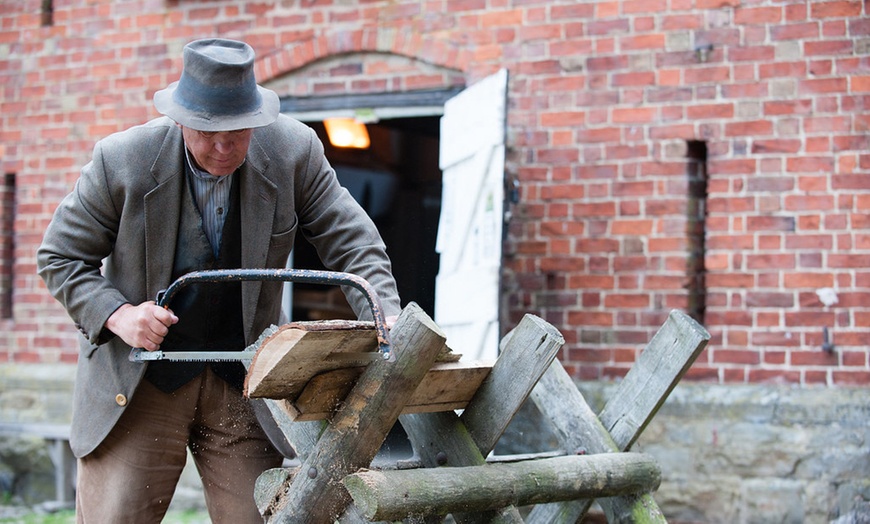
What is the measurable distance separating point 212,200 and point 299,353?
948 mm

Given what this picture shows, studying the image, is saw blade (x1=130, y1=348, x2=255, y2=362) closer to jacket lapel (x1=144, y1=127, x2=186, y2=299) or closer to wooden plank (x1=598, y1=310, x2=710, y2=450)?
jacket lapel (x1=144, y1=127, x2=186, y2=299)

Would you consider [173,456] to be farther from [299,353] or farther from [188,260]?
[299,353]

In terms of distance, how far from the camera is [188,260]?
344 centimetres

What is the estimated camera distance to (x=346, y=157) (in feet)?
31.7

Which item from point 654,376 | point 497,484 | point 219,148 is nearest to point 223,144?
point 219,148

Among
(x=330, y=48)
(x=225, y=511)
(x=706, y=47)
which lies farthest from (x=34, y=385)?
(x=706, y=47)

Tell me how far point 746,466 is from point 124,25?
4669 millimetres

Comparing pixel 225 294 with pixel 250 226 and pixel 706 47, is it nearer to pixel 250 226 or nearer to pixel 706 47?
pixel 250 226

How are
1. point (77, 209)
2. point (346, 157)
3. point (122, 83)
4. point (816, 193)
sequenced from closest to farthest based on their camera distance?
1. point (77, 209)
2. point (816, 193)
3. point (122, 83)
4. point (346, 157)

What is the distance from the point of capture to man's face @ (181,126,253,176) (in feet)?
10.7

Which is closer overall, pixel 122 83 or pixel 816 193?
pixel 816 193

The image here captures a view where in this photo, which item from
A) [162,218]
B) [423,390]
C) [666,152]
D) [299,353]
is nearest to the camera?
[299,353]

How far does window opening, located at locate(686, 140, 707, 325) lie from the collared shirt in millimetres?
3147

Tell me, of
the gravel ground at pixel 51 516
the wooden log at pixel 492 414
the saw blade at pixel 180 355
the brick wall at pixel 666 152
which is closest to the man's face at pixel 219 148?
the saw blade at pixel 180 355
